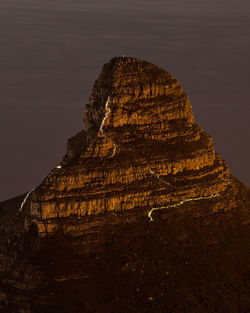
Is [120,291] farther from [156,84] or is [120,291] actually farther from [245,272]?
[156,84]

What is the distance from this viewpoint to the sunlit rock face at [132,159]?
21.4 metres

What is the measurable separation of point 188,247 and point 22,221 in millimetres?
5862

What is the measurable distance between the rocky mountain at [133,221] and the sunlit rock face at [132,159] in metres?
0.04

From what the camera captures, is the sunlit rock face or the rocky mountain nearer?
the rocky mountain

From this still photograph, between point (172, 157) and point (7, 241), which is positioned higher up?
point (172, 157)

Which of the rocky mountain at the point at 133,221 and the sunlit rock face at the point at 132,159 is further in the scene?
the sunlit rock face at the point at 132,159

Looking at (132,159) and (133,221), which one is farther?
(132,159)

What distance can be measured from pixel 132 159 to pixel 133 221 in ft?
6.71

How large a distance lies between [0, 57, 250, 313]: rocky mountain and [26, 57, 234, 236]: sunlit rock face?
4 cm

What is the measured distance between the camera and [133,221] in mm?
22203

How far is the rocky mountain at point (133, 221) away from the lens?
20.5 m

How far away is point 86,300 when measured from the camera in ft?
66.0

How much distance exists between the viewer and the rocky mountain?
20547 millimetres

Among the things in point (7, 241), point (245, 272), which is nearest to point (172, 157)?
point (245, 272)
